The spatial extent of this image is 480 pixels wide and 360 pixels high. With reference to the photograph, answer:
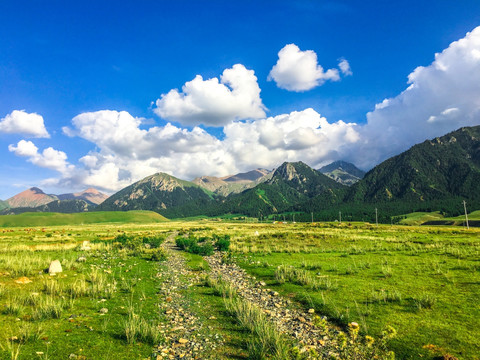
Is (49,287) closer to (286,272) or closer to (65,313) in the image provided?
(65,313)

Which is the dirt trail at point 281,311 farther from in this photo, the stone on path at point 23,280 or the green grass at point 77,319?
the stone on path at point 23,280

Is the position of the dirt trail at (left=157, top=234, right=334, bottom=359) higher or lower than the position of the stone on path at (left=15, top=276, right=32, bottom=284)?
lower

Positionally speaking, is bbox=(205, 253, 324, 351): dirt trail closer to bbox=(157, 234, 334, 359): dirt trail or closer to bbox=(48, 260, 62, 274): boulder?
bbox=(157, 234, 334, 359): dirt trail

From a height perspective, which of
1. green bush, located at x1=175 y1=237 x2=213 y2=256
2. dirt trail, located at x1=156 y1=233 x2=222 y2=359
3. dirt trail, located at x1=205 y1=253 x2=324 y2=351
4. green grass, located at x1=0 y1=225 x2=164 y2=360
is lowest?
green bush, located at x1=175 y1=237 x2=213 y2=256

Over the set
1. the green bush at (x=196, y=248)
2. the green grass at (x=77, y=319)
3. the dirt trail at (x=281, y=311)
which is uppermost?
the green grass at (x=77, y=319)

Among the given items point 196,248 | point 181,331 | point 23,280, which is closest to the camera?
point 181,331

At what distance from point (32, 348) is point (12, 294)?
8009 mm

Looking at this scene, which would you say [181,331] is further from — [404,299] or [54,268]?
[54,268]

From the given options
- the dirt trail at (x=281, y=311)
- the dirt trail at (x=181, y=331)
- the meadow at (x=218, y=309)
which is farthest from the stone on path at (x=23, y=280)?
the dirt trail at (x=281, y=311)

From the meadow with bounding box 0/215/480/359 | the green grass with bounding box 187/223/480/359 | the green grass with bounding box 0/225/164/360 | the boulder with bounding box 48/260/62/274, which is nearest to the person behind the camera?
the green grass with bounding box 0/225/164/360

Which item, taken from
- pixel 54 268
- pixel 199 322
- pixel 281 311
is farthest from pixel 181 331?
pixel 54 268

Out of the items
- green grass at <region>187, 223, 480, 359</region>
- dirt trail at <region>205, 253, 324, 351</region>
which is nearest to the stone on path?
dirt trail at <region>205, 253, 324, 351</region>

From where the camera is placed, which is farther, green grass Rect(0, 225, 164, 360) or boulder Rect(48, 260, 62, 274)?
boulder Rect(48, 260, 62, 274)

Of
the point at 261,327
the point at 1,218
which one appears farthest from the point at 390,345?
the point at 1,218
